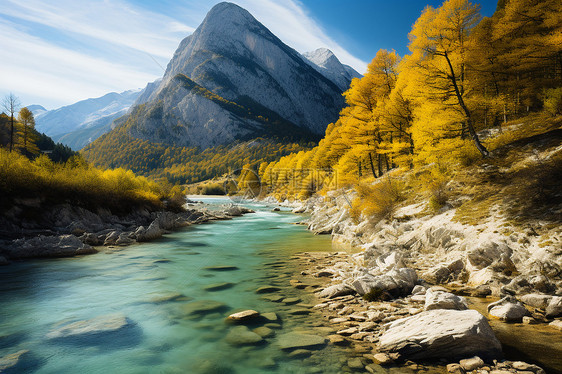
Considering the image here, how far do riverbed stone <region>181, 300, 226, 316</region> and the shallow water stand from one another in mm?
255

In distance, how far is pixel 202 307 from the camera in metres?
9.82

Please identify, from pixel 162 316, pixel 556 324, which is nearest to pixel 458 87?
pixel 556 324

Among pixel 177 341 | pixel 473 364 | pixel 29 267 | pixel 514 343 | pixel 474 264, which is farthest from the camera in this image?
pixel 29 267

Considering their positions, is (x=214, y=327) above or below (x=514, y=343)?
below

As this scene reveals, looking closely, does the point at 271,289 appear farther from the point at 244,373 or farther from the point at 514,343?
the point at 514,343

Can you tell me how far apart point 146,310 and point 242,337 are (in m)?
4.42

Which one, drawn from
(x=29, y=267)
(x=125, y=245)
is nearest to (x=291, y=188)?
(x=125, y=245)

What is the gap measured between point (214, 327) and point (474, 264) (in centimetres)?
965

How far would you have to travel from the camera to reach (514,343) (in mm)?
5965

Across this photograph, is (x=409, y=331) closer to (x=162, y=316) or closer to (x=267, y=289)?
(x=267, y=289)

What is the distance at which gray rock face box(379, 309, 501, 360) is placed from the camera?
18.7 feet

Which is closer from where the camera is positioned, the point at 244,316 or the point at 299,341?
the point at 299,341

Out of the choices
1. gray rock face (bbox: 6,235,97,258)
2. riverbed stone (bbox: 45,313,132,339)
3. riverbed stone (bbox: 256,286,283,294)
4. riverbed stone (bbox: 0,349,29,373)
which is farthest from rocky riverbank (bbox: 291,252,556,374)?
gray rock face (bbox: 6,235,97,258)

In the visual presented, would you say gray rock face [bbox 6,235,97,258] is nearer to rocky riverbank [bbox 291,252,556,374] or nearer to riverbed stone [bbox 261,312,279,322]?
riverbed stone [bbox 261,312,279,322]
